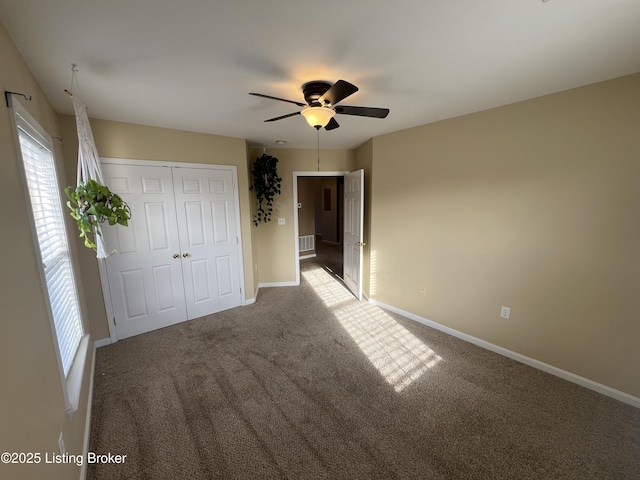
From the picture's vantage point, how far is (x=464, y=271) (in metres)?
2.73

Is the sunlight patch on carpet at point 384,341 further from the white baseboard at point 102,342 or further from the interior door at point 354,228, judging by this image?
the white baseboard at point 102,342

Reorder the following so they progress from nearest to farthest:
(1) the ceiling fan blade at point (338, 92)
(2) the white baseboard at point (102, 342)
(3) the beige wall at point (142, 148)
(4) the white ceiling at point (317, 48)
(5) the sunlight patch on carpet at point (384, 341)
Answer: (4) the white ceiling at point (317, 48) < (1) the ceiling fan blade at point (338, 92) < (5) the sunlight patch on carpet at point (384, 341) < (3) the beige wall at point (142, 148) < (2) the white baseboard at point (102, 342)

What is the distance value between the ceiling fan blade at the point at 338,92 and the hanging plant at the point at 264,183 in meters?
2.25

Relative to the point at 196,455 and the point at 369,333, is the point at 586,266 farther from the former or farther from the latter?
the point at 196,455

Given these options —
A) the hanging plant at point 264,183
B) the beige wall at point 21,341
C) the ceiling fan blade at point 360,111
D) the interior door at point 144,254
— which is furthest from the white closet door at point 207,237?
the ceiling fan blade at point 360,111

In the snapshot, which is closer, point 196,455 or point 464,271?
point 196,455

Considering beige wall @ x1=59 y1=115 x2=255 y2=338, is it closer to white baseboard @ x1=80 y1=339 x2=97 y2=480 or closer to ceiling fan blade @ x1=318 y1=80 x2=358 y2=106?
white baseboard @ x1=80 y1=339 x2=97 y2=480

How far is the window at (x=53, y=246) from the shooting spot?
1.43 meters

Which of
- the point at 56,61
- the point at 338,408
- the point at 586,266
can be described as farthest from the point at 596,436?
the point at 56,61

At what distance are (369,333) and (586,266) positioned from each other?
201 cm

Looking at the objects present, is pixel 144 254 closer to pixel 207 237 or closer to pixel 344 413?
pixel 207 237

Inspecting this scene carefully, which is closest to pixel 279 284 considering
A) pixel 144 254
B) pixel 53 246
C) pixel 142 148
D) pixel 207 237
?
pixel 207 237

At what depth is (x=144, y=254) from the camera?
2912mm

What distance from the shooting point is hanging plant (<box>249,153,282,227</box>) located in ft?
12.6
